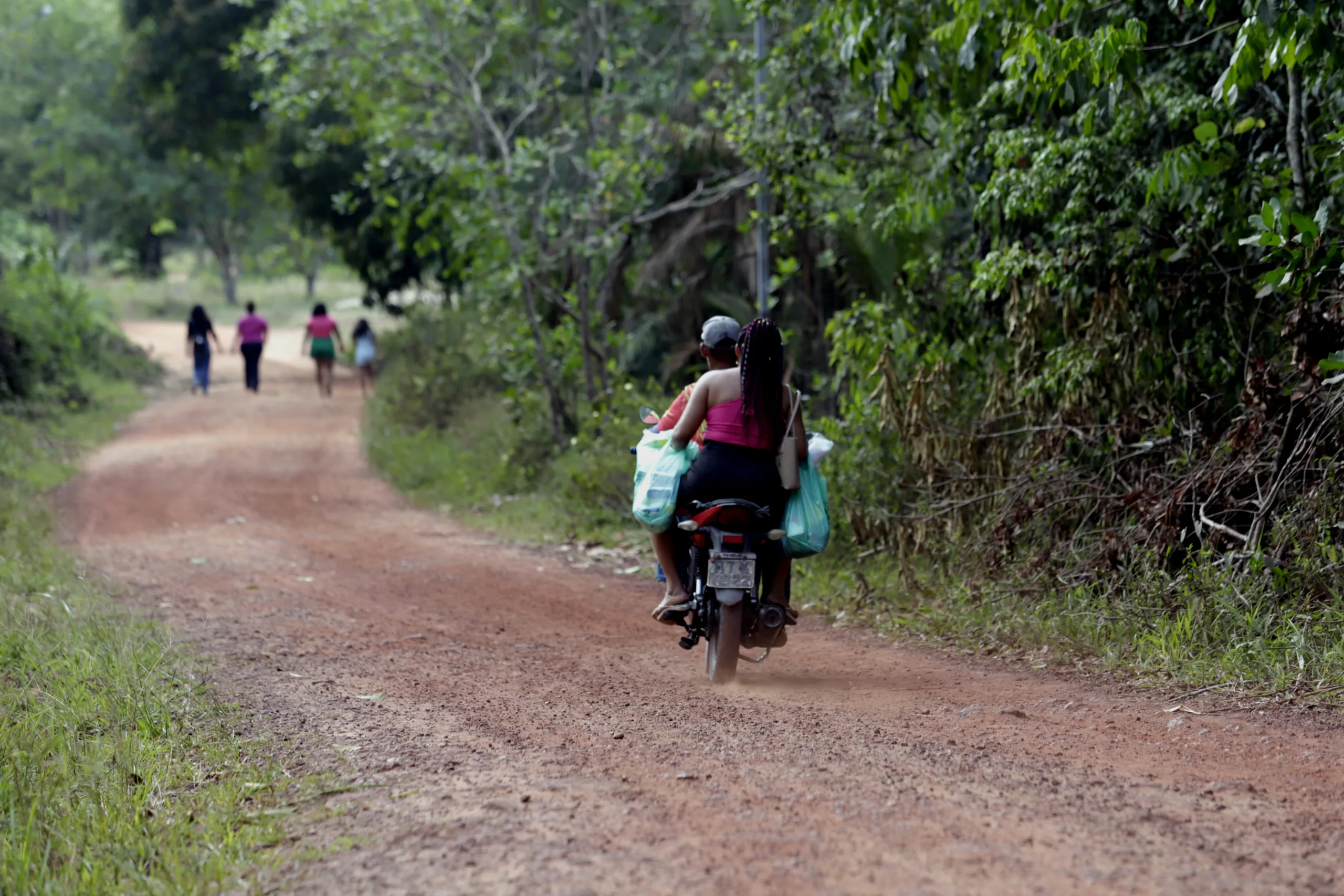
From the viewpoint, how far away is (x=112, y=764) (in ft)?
16.9

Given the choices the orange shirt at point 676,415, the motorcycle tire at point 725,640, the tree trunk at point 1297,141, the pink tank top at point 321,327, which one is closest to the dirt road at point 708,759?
the motorcycle tire at point 725,640

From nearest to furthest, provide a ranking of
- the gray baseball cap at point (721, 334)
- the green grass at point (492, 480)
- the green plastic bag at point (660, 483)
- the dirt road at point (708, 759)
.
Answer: the dirt road at point (708, 759) → the green plastic bag at point (660, 483) → the gray baseball cap at point (721, 334) → the green grass at point (492, 480)

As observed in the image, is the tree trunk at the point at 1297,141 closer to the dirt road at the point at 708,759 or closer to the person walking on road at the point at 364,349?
the dirt road at the point at 708,759

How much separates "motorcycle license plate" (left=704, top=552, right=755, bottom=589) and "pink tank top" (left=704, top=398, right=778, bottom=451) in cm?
54

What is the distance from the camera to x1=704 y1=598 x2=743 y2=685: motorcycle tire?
20.9 ft

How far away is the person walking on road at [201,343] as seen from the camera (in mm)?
25609

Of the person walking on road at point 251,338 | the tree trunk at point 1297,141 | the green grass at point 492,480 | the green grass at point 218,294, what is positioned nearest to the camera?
the tree trunk at point 1297,141

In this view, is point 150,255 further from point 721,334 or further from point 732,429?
point 732,429

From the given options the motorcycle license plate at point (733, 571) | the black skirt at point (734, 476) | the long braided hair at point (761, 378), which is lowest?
the motorcycle license plate at point (733, 571)

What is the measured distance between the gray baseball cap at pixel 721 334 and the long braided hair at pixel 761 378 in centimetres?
21

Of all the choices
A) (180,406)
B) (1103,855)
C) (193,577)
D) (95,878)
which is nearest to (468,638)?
(193,577)

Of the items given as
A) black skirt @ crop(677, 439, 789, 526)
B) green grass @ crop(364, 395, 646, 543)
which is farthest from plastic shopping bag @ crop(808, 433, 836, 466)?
green grass @ crop(364, 395, 646, 543)

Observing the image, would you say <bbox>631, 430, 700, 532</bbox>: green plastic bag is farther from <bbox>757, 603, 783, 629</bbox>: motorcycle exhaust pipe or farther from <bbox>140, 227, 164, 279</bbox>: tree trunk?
<bbox>140, 227, 164, 279</bbox>: tree trunk

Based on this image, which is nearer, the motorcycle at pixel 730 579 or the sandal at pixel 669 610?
the motorcycle at pixel 730 579
